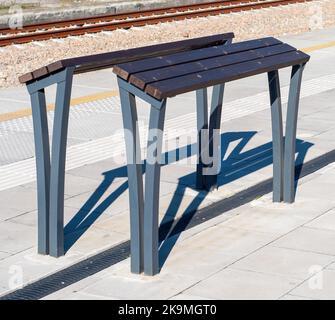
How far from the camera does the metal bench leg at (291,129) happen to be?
8.60 meters

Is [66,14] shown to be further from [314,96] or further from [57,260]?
[57,260]

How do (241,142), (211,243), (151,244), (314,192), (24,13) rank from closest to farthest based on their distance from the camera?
(151,244), (211,243), (314,192), (241,142), (24,13)

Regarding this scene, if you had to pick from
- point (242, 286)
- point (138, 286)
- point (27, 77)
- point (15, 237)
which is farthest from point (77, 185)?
point (242, 286)

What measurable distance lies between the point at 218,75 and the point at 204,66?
0.16 meters

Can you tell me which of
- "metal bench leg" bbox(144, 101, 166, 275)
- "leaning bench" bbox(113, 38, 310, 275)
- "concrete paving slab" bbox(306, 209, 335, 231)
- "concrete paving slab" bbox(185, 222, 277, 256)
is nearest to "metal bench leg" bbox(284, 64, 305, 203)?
"leaning bench" bbox(113, 38, 310, 275)

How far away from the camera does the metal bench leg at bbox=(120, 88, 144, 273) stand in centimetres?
688

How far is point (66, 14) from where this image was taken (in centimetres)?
2139

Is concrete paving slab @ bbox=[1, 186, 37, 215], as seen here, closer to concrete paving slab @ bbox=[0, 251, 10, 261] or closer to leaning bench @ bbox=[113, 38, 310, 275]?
concrete paving slab @ bbox=[0, 251, 10, 261]

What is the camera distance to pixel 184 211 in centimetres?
859

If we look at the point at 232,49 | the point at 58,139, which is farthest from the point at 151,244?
the point at 232,49

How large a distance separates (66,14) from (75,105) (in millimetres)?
8461

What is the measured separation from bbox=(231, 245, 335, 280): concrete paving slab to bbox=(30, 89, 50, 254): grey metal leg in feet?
4.91

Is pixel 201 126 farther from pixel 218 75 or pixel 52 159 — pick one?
pixel 52 159

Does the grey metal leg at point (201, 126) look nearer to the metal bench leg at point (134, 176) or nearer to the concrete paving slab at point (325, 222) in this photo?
the concrete paving slab at point (325, 222)
